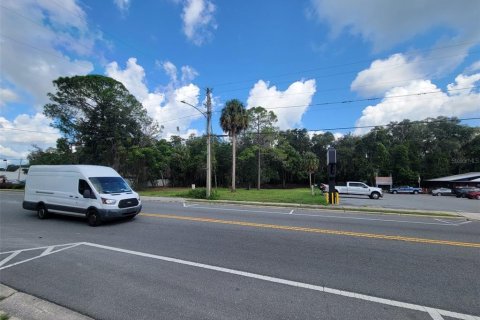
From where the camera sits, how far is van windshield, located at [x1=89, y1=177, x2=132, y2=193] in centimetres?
996

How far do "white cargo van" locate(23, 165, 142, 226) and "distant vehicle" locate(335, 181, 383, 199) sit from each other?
25.4 meters

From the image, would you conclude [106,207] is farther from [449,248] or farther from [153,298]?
[449,248]

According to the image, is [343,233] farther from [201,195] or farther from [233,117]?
[233,117]

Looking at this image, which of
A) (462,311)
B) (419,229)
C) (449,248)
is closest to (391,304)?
(462,311)

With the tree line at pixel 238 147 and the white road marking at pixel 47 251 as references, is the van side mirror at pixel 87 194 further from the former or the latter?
the tree line at pixel 238 147

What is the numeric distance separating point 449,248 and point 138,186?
41.5 meters

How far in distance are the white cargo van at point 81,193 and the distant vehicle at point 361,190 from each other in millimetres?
25448

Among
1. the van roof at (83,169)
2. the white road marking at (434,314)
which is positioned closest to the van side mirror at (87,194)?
the van roof at (83,169)

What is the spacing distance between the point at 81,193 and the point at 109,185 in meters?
0.98

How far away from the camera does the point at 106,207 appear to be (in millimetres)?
9383

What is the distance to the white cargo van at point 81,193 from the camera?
953cm

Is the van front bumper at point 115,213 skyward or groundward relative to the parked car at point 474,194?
skyward

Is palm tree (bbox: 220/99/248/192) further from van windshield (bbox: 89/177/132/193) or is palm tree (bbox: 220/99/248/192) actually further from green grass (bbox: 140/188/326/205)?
van windshield (bbox: 89/177/132/193)

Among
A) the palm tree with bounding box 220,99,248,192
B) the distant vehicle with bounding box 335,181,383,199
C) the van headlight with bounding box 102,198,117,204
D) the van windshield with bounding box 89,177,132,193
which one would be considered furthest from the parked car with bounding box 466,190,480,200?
the van headlight with bounding box 102,198,117,204
